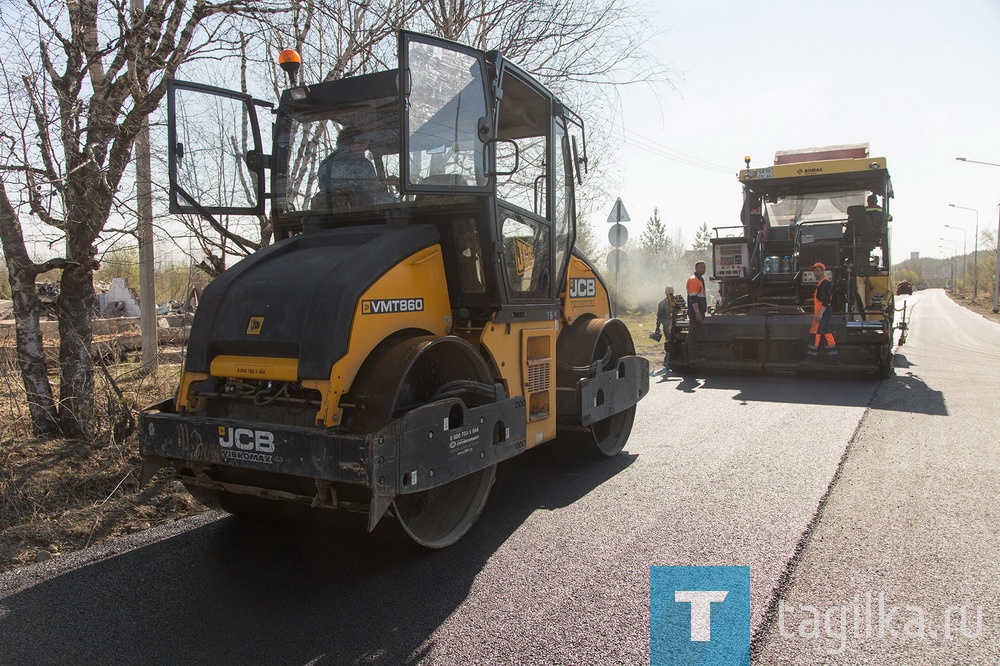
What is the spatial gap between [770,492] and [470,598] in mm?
2430

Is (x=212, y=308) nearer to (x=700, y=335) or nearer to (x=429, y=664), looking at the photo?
(x=429, y=664)

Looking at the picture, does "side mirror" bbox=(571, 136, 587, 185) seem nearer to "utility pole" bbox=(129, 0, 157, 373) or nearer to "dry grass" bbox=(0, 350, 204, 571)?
"utility pole" bbox=(129, 0, 157, 373)

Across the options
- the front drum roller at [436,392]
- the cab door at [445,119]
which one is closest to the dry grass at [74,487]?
the front drum roller at [436,392]

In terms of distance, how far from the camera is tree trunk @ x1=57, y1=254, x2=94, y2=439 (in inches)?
215

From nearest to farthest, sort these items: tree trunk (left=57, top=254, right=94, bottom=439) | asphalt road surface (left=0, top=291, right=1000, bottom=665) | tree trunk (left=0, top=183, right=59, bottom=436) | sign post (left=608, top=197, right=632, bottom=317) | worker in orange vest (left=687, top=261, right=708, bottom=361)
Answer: asphalt road surface (left=0, top=291, right=1000, bottom=665) → tree trunk (left=0, top=183, right=59, bottom=436) → tree trunk (left=57, top=254, right=94, bottom=439) → worker in orange vest (left=687, top=261, right=708, bottom=361) → sign post (left=608, top=197, right=632, bottom=317)

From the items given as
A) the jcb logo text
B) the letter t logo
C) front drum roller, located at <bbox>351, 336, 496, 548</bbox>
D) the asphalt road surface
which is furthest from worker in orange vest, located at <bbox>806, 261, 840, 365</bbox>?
the letter t logo

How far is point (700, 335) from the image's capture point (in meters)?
11.0

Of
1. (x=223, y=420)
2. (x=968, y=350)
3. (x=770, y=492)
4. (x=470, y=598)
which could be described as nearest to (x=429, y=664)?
(x=470, y=598)

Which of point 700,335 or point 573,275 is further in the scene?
point 700,335

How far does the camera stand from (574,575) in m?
3.62

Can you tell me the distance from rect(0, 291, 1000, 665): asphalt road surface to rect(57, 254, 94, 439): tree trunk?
179 centimetres

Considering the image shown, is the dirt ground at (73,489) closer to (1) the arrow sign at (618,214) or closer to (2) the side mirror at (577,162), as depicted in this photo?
(2) the side mirror at (577,162)

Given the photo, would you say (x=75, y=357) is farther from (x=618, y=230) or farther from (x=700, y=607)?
(x=618, y=230)

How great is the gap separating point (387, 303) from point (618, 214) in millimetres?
8779
